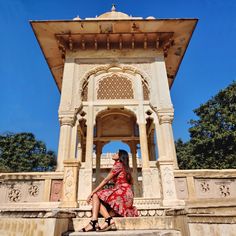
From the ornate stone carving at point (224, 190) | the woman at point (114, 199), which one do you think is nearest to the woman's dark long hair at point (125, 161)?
the woman at point (114, 199)

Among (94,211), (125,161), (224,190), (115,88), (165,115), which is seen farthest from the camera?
(115,88)

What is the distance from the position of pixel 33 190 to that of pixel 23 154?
1815 centimetres

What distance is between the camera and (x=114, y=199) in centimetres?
365

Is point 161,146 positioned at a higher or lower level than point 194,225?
higher

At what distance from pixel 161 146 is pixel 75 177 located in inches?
131

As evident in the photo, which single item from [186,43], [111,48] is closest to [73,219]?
[111,48]

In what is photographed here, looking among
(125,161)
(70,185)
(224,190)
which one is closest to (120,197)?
(125,161)

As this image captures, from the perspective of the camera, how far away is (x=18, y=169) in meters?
21.5

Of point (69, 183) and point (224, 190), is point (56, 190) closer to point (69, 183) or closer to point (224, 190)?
point (69, 183)

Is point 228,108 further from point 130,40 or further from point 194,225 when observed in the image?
point 194,225

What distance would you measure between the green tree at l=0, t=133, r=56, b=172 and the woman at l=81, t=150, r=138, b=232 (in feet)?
64.5

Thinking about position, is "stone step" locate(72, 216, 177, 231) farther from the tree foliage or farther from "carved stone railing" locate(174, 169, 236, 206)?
the tree foliage

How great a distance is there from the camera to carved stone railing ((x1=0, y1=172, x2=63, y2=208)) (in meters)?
6.21

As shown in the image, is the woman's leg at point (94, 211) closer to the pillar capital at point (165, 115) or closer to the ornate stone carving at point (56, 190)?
the ornate stone carving at point (56, 190)
